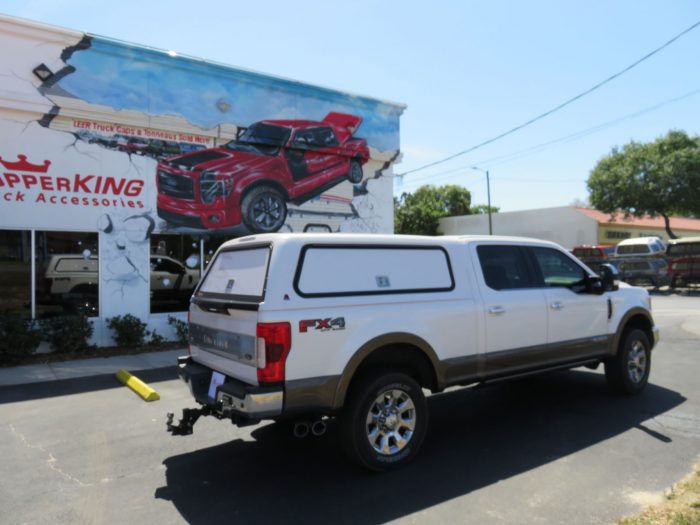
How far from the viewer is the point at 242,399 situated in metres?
3.88

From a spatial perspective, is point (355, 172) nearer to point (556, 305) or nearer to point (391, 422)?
point (556, 305)

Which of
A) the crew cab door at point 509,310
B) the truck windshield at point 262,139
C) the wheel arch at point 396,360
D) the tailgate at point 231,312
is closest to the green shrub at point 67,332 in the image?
the truck windshield at point 262,139

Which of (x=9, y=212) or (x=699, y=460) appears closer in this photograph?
(x=699, y=460)

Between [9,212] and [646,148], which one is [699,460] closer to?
[9,212]

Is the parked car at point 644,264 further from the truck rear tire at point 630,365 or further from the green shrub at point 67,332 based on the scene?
the green shrub at point 67,332

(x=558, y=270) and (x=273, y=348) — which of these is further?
(x=558, y=270)

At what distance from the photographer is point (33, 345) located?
8.97m

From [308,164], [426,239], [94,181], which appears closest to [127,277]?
[94,181]

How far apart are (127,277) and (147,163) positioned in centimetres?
228

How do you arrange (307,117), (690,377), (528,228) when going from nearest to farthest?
(690,377) → (307,117) → (528,228)

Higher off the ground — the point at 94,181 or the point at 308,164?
the point at 308,164

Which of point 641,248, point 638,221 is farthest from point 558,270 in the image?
point 638,221

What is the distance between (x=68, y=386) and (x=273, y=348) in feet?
16.8

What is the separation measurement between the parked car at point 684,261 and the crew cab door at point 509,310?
19.5m
